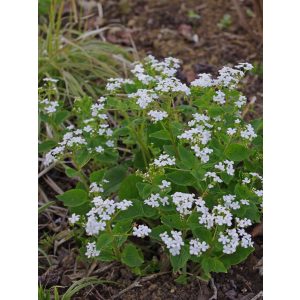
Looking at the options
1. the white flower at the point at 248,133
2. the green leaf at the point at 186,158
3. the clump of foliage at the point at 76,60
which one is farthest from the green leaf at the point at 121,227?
the clump of foliage at the point at 76,60

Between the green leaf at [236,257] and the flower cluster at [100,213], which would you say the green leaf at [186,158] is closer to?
the flower cluster at [100,213]

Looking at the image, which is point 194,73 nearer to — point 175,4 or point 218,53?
point 218,53

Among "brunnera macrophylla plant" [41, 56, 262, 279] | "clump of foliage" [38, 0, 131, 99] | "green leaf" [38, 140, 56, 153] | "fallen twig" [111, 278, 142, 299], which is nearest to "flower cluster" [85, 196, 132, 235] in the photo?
"brunnera macrophylla plant" [41, 56, 262, 279]

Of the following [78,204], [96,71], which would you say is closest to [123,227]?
[78,204]

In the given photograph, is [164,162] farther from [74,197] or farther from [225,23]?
[225,23]

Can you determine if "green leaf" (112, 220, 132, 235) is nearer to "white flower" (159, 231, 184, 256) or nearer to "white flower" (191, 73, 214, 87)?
"white flower" (159, 231, 184, 256)

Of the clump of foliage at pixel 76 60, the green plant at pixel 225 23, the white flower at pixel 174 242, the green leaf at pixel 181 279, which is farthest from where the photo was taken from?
the green plant at pixel 225 23
